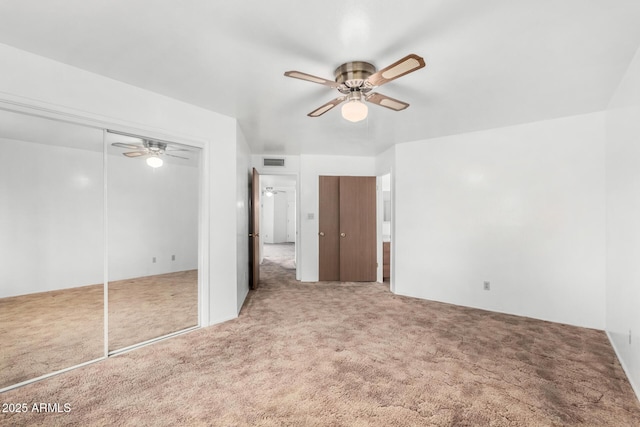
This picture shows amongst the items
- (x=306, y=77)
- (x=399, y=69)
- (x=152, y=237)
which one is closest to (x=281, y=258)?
(x=152, y=237)

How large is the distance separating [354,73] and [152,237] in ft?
13.1

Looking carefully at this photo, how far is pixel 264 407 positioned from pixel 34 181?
457 cm

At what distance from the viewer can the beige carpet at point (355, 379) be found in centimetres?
169

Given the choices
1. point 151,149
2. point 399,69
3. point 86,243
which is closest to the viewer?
point 399,69

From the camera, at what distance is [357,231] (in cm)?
522

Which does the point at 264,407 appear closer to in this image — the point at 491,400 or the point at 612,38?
the point at 491,400

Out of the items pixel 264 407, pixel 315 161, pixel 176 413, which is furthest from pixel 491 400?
pixel 315 161

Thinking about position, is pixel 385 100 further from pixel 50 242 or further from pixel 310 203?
pixel 50 242

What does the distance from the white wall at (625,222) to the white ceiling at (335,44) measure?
0.22 meters

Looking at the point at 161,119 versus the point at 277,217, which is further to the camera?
the point at 277,217

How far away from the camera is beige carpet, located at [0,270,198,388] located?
2346 mm

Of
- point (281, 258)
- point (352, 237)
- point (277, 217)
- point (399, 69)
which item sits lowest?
point (281, 258)

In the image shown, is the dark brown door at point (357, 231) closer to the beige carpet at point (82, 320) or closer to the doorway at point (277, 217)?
the beige carpet at point (82, 320)

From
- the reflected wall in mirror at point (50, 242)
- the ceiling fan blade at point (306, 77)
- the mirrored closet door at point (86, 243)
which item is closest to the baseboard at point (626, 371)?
the ceiling fan blade at point (306, 77)
